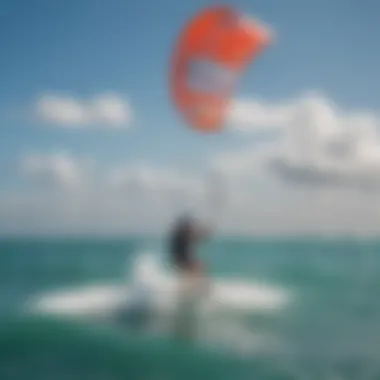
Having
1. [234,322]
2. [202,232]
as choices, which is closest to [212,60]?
[202,232]

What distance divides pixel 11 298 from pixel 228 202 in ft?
3.69

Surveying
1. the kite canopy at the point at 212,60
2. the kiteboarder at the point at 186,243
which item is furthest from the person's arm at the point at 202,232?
the kite canopy at the point at 212,60

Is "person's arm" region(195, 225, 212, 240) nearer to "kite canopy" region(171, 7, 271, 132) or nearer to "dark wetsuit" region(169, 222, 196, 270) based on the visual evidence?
"dark wetsuit" region(169, 222, 196, 270)

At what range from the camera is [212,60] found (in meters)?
3.47

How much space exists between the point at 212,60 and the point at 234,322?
4.07ft

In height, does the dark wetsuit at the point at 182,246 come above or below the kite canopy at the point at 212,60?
below

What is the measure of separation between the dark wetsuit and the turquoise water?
0.09 m

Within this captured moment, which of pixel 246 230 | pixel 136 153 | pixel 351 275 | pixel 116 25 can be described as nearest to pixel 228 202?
pixel 246 230

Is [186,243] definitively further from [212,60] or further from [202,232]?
[212,60]

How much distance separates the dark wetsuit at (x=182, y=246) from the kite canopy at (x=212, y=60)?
1.56 feet

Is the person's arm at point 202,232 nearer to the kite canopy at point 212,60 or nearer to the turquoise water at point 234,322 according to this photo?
the turquoise water at point 234,322

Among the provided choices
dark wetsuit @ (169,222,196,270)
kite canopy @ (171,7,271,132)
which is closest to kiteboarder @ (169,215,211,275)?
dark wetsuit @ (169,222,196,270)

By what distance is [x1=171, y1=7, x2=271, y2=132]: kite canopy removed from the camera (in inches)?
134

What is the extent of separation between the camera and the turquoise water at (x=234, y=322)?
134 inches
